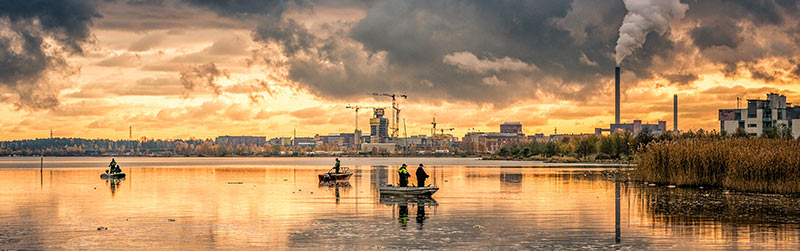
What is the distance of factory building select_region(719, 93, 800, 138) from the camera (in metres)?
175

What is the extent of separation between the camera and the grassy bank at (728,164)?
48.2 metres

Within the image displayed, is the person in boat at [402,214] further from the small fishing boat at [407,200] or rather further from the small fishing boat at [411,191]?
the small fishing boat at [411,191]

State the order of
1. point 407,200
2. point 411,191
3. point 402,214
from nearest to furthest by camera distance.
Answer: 1. point 402,214
2. point 407,200
3. point 411,191

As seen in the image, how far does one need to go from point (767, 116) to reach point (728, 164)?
13939 cm

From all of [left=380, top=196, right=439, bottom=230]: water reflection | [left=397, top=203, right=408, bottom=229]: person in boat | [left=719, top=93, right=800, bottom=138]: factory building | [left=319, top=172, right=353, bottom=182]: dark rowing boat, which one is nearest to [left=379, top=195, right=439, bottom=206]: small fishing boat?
[left=380, top=196, right=439, bottom=230]: water reflection

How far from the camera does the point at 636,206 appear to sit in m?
41.9

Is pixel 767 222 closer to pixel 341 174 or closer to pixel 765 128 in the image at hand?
pixel 341 174

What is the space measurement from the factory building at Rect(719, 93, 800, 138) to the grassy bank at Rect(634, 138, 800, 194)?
12348 cm

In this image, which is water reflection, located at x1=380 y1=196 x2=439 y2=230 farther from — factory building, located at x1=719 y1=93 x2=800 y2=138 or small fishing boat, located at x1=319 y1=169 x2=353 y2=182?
factory building, located at x1=719 y1=93 x2=800 y2=138

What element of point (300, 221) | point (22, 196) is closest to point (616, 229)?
point (300, 221)

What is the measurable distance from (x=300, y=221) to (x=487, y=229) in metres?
8.29

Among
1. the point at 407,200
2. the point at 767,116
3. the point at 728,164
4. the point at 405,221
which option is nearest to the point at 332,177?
the point at 407,200

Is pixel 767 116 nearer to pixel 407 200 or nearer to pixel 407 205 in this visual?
pixel 407 200

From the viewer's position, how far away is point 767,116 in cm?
17925
